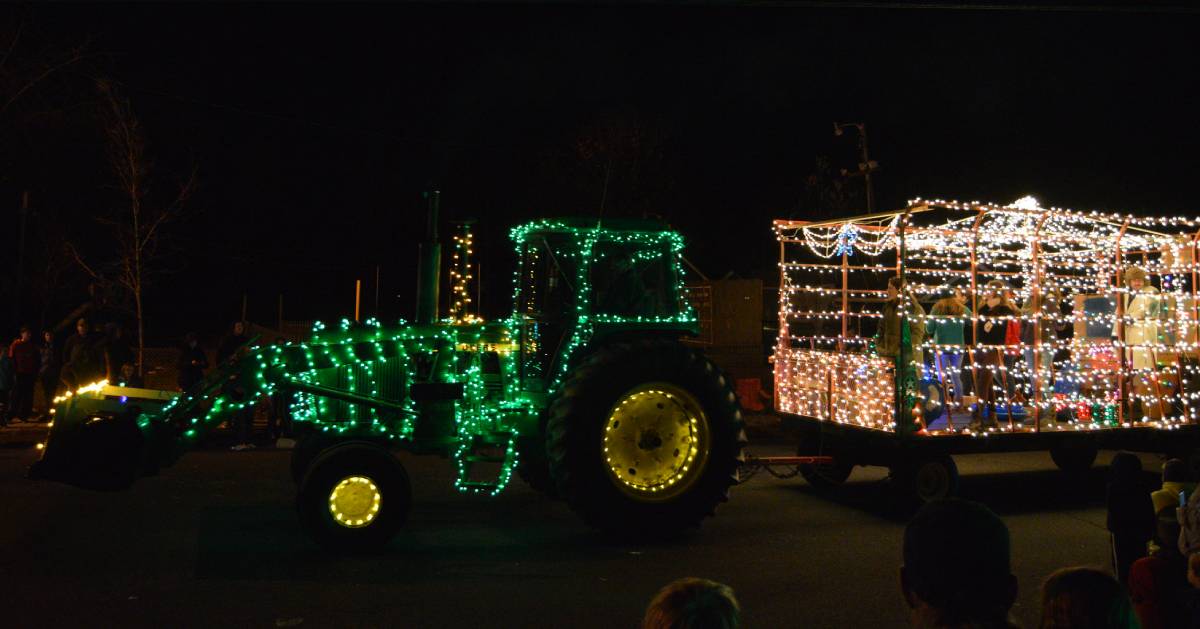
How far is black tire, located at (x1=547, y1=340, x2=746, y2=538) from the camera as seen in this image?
822cm

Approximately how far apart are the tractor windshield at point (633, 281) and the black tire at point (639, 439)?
48cm

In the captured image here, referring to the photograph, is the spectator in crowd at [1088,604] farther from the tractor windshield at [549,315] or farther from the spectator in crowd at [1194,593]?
the tractor windshield at [549,315]

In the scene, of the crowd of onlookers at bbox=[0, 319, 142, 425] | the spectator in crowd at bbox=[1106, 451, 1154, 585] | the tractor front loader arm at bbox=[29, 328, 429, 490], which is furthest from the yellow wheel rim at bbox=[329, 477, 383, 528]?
the crowd of onlookers at bbox=[0, 319, 142, 425]

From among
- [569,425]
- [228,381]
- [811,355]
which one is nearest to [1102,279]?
[811,355]

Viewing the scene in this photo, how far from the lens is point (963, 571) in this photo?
232 cm

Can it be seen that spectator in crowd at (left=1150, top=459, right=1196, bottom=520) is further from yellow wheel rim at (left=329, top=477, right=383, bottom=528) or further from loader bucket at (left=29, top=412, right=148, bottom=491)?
loader bucket at (left=29, top=412, right=148, bottom=491)

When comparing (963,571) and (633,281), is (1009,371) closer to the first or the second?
(633,281)

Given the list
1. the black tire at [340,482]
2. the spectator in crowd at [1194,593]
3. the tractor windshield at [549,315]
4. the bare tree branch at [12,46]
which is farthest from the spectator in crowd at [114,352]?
the spectator in crowd at [1194,593]

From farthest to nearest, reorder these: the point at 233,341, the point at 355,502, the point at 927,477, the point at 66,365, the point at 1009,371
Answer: the point at 66,365 < the point at 233,341 < the point at 1009,371 < the point at 927,477 < the point at 355,502

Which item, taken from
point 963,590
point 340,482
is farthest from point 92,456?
point 963,590

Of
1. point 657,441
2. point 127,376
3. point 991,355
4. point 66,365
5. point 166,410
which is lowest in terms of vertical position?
point 657,441

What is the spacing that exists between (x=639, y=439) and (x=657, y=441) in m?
0.18

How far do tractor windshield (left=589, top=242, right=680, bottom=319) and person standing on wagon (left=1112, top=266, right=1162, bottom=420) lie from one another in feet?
18.4

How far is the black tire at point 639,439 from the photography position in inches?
324
